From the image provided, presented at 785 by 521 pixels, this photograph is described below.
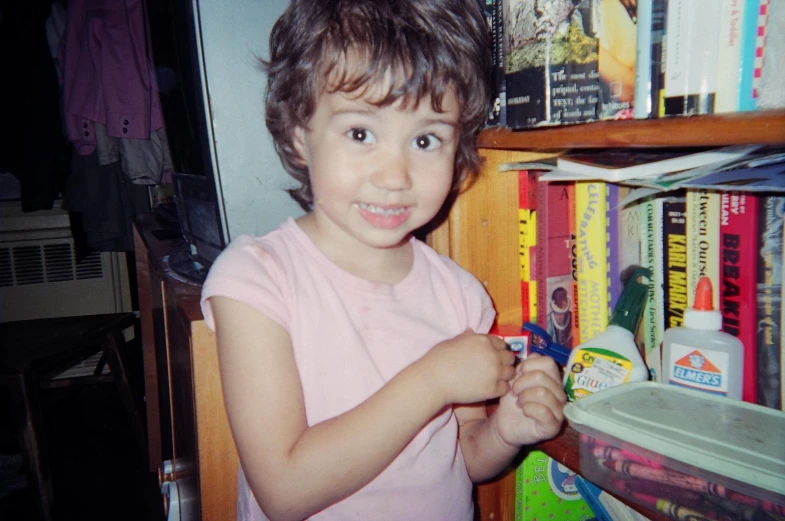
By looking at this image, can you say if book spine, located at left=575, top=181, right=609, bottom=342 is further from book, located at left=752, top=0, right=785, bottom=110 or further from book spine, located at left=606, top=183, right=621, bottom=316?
book, located at left=752, top=0, right=785, bottom=110

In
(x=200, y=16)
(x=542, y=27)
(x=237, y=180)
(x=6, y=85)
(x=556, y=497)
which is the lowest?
(x=556, y=497)

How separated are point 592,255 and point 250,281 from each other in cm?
47

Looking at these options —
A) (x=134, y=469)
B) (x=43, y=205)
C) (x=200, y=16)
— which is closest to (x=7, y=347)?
(x=134, y=469)

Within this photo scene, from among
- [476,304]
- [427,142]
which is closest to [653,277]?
[476,304]

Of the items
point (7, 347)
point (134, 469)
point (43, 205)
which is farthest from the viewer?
point (43, 205)

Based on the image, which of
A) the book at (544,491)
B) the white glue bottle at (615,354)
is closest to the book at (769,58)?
the white glue bottle at (615,354)

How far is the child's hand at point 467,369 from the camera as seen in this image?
0.57m

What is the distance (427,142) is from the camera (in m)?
0.64

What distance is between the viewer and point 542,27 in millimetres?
535

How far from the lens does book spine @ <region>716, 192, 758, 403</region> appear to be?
0.57 meters

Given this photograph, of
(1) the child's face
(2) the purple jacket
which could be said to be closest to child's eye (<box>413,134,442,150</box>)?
(1) the child's face

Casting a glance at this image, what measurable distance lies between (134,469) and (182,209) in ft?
4.50

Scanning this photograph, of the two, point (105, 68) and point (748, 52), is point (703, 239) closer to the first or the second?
point (748, 52)

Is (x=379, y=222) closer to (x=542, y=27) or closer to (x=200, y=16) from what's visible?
(x=542, y=27)
